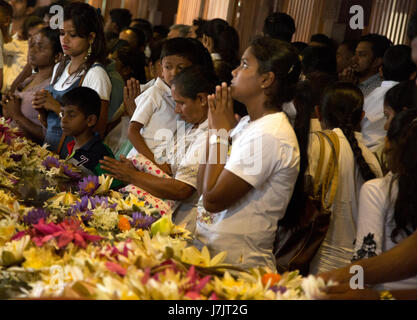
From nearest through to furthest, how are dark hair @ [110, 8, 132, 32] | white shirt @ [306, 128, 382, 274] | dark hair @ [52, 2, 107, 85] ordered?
white shirt @ [306, 128, 382, 274]
dark hair @ [52, 2, 107, 85]
dark hair @ [110, 8, 132, 32]

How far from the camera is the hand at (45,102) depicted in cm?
374

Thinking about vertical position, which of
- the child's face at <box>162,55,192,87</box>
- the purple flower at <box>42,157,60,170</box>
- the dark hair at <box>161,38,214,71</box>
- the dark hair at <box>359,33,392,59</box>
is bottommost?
the purple flower at <box>42,157,60,170</box>

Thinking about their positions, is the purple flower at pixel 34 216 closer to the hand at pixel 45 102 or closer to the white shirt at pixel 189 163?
the white shirt at pixel 189 163

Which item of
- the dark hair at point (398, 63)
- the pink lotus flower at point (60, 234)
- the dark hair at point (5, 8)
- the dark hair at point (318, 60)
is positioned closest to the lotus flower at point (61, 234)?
the pink lotus flower at point (60, 234)

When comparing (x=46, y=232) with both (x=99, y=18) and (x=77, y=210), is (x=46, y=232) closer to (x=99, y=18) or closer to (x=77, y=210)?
(x=77, y=210)

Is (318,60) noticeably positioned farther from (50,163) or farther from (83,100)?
(50,163)

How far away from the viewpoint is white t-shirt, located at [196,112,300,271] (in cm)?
217

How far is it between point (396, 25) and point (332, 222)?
3.67m

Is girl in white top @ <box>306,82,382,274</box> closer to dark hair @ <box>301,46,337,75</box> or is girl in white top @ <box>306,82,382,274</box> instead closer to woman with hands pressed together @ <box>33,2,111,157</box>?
woman with hands pressed together @ <box>33,2,111,157</box>

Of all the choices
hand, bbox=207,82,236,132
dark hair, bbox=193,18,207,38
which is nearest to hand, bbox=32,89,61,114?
hand, bbox=207,82,236,132

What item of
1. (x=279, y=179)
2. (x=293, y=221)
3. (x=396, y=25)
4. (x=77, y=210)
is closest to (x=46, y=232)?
(x=77, y=210)

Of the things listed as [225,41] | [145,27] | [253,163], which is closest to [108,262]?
[253,163]

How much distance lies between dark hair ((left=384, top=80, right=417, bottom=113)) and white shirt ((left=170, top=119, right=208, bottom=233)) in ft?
3.08

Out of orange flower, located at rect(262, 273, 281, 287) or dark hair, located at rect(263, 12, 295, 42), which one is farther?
dark hair, located at rect(263, 12, 295, 42)
